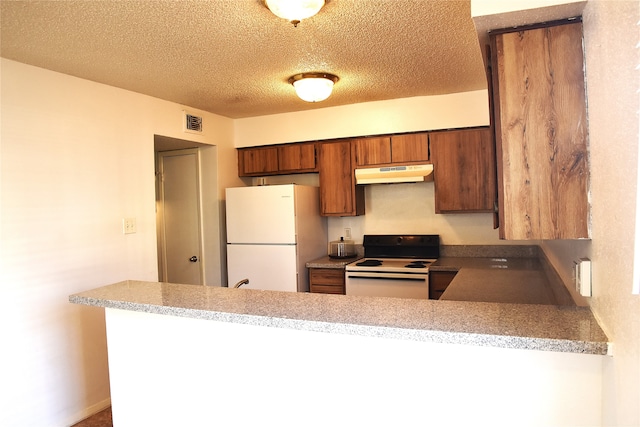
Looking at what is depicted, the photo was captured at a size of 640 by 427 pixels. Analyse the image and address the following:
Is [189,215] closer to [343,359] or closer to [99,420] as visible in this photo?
[99,420]

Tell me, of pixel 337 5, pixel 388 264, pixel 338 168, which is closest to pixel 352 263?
pixel 388 264

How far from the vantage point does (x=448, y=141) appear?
357 centimetres

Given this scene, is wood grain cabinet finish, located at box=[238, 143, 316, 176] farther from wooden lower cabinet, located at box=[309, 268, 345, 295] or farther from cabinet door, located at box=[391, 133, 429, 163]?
wooden lower cabinet, located at box=[309, 268, 345, 295]

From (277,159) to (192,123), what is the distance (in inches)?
37.2

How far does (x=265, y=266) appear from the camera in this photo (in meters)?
3.77

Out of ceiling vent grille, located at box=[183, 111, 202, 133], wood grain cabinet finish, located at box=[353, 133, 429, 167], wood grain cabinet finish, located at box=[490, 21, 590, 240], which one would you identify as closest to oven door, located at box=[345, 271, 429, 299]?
wood grain cabinet finish, located at box=[353, 133, 429, 167]

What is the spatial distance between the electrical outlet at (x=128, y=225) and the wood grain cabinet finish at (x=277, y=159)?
1489mm

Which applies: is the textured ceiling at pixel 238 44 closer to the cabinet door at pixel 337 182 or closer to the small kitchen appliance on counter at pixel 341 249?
the cabinet door at pixel 337 182

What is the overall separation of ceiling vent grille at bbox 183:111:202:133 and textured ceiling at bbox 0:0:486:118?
0.33m

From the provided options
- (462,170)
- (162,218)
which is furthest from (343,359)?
(162,218)

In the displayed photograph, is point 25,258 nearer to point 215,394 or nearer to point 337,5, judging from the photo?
point 215,394

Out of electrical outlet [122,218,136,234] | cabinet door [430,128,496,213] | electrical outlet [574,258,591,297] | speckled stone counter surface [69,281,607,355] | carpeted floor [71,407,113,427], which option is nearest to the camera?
speckled stone counter surface [69,281,607,355]

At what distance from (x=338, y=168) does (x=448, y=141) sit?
1068 millimetres

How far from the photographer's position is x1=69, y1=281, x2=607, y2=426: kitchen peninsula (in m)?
1.09
